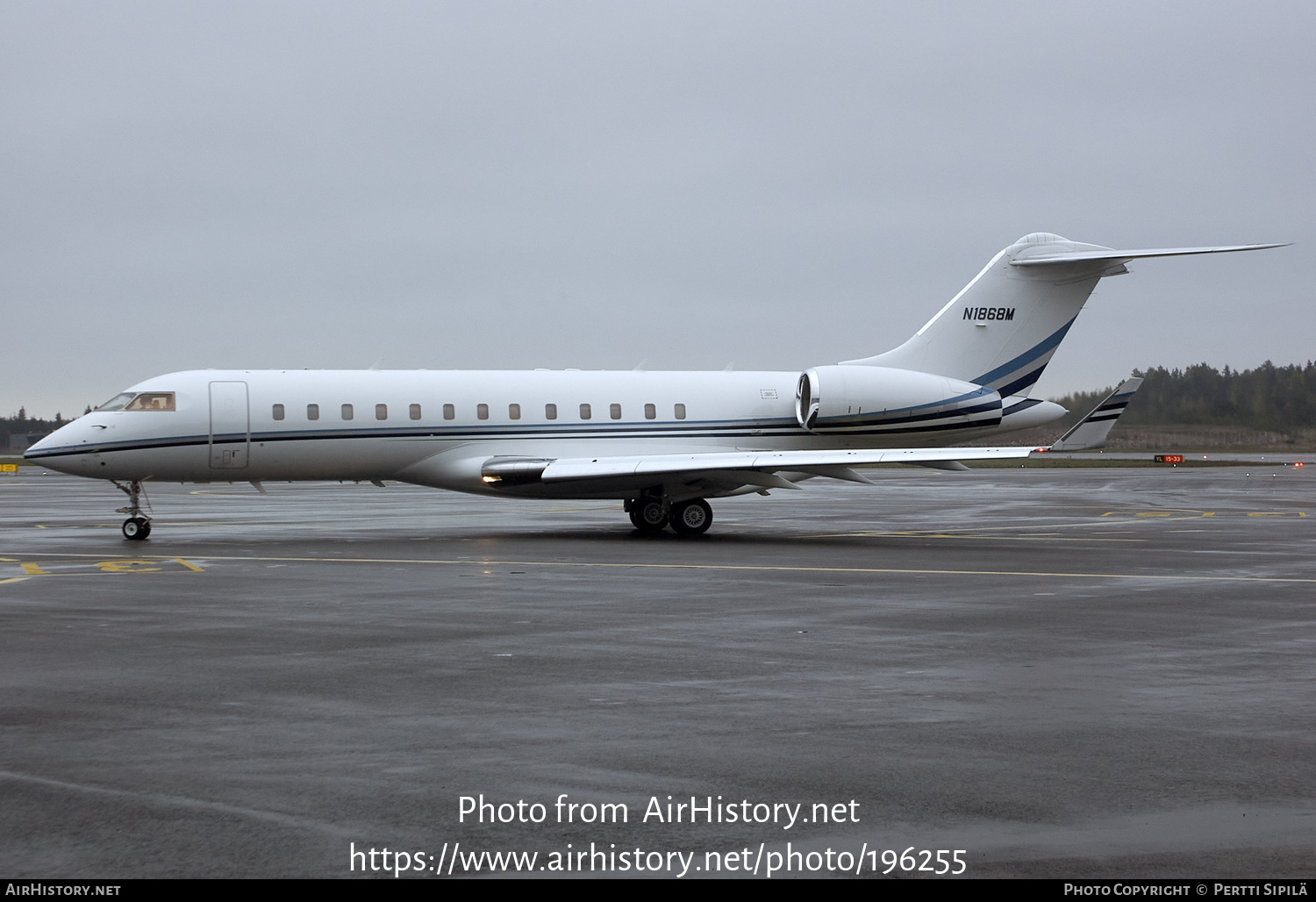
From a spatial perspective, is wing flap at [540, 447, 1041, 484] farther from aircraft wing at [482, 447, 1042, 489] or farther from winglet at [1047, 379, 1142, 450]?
winglet at [1047, 379, 1142, 450]

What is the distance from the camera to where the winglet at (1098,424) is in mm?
20328

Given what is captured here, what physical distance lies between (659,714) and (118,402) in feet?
61.0

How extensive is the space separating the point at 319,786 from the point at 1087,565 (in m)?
14.1

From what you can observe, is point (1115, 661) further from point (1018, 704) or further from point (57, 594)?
point (57, 594)

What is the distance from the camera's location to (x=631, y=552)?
20.1 meters

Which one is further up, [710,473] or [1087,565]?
[710,473]

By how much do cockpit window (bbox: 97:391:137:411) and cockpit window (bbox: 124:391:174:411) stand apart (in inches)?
4.9

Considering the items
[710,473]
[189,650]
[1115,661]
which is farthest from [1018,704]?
[710,473]

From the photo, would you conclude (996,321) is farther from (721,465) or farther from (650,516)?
(650,516)

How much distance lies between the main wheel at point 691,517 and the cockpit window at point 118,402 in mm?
10565

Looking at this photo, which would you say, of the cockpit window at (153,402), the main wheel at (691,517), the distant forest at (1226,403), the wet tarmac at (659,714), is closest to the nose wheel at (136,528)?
the cockpit window at (153,402)

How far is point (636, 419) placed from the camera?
2512 centimetres

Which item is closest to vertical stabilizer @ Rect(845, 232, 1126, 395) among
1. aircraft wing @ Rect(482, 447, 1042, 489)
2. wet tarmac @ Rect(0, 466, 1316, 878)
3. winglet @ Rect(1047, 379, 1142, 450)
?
aircraft wing @ Rect(482, 447, 1042, 489)

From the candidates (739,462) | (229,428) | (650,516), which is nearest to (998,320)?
(739,462)
